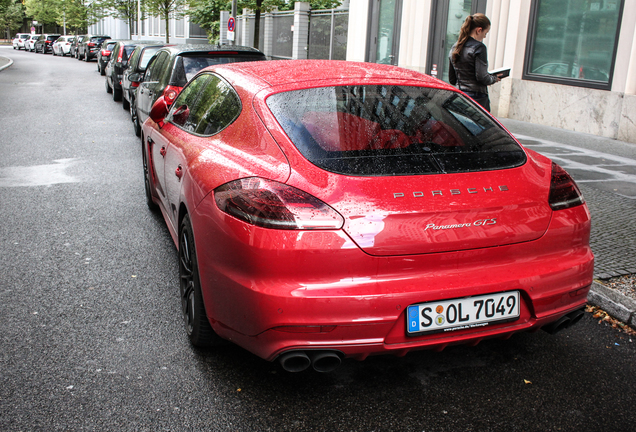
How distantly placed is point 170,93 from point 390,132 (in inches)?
217

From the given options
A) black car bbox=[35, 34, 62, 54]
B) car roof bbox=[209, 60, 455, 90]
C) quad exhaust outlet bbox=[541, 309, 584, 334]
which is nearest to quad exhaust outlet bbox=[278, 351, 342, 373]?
quad exhaust outlet bbox=[541, 309, 584, 334]

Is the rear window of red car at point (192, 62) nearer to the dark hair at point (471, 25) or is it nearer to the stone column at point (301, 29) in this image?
the dark hair at point (471, 25)

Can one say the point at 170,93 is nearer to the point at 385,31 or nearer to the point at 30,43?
the point at 385,31

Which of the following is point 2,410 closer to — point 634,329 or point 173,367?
point 173,367

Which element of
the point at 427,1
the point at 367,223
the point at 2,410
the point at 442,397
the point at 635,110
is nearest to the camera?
the point at 367,223

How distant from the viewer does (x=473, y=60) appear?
7.08 meters

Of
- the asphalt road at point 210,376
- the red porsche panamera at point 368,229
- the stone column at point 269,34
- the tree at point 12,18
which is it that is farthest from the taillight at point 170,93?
the tree at point 12,18

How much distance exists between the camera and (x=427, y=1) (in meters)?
17.0

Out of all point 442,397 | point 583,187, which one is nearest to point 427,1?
point 583,187

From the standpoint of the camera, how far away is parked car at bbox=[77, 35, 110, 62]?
40906 millimetres

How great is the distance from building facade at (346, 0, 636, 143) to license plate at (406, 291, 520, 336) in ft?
30.6

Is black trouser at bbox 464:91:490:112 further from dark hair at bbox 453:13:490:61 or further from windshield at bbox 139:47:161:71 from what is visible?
windshield at bbox 139:47:161:71

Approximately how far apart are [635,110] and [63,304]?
393 inches

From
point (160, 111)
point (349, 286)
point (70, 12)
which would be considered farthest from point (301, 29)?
point (70, 12)
